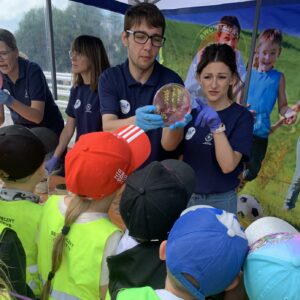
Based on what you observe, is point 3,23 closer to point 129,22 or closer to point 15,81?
point 15,81

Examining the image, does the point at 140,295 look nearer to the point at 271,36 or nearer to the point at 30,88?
the point at 30,88

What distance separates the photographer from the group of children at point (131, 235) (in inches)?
27.0

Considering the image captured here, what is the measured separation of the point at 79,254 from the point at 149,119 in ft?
2.09

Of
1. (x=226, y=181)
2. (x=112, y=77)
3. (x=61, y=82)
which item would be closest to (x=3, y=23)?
(x=61, y=82)

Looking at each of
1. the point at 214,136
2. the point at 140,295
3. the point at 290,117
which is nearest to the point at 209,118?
the point at 214,136

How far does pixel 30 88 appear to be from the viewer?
2311mm

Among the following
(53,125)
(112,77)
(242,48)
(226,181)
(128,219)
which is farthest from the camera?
(242,48)

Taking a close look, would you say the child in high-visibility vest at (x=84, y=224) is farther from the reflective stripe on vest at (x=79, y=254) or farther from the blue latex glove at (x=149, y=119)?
the blue latex glove at (x=149, y=119)

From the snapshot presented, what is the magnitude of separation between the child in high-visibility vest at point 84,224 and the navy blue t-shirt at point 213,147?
479 millimetres

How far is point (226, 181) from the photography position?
1.58 m

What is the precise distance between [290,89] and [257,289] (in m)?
2.50

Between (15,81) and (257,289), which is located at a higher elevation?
(15,81)

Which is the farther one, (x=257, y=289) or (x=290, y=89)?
(x=290, y=89)

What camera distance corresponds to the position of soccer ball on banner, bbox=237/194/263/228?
306cm
